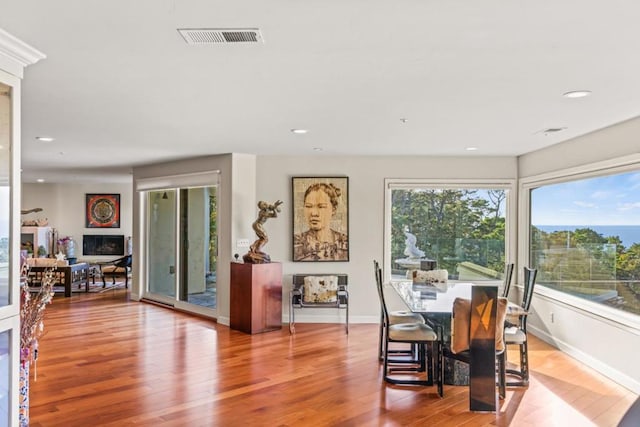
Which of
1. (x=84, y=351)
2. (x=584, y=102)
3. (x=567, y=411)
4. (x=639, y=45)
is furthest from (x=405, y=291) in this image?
(x=84, y=351)

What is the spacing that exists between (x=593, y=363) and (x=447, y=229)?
8.49ft

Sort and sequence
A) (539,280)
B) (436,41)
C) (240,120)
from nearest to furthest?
(436,41) → (240,120) → (539,280)

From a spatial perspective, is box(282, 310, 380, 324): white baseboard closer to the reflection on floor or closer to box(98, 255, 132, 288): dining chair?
the reflection on floor

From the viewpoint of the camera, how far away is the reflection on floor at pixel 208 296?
6809 mm

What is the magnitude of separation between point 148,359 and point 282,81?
3301mm

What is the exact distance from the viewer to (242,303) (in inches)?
234

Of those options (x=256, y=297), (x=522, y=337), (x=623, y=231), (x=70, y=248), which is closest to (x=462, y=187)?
(x=623, y=231)

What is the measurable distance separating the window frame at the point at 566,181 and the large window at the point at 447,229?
308 millimetres

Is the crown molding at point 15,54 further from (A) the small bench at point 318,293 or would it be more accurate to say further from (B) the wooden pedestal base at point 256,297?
(A) the small bench at point 318,293

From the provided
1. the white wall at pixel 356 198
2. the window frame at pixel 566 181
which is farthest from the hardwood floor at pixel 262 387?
the white wall at pixel 356 198

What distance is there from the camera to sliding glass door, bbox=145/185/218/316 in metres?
6.95

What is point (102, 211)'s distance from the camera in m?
11.7

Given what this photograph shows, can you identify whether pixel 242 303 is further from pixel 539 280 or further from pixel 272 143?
pixel 539 280

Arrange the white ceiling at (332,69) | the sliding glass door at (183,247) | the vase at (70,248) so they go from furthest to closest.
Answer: the vase at (70,248) → the sliding glass door at (183,247) → the white ceiling at (332,69)
